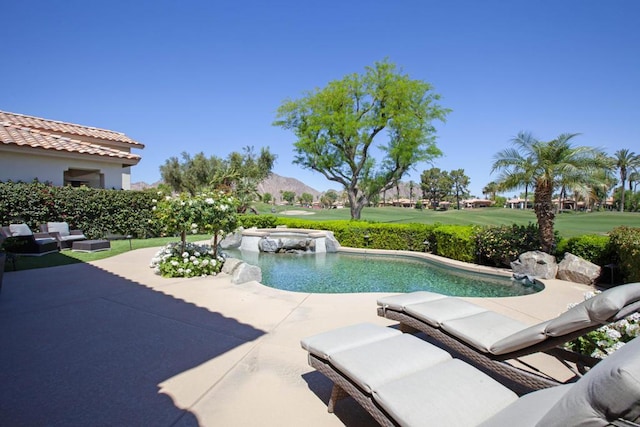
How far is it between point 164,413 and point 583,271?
311 inches

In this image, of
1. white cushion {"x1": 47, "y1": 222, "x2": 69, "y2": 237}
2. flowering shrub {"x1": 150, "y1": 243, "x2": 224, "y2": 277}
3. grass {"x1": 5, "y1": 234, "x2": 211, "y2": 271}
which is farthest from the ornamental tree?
white cushion {"x1": 47, "y1": 222, "x2": 69, "y2": 237}

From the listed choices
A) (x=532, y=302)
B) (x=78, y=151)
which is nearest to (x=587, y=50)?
(x=532, y=302)

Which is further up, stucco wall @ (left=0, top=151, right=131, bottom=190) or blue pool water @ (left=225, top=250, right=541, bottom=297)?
stucco wall @ (left=0, top=151, right=131, bottom=190)

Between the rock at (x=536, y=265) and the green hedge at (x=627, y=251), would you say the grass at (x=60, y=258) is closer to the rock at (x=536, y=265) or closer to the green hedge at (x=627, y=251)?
the rock at (x=536, y=265)

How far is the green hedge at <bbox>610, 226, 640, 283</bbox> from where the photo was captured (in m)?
5.57

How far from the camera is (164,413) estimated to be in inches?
85.4

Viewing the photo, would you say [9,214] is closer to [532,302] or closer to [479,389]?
[479,389]

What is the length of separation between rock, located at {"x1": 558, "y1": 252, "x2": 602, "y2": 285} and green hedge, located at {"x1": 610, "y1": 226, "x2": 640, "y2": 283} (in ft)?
1.42

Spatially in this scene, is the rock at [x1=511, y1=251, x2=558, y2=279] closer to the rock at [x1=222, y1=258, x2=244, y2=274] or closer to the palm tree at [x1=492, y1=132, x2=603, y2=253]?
the palm tree at [x1=492, y1=132, x2=603, y2=253]

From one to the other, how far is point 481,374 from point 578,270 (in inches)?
252

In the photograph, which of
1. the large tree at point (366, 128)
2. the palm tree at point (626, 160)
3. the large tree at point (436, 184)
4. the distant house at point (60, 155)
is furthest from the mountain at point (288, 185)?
the distant house at point (60, 155)

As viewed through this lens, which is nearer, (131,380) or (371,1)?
(131,380)

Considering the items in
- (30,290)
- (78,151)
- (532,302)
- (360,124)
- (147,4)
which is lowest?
(532,302)

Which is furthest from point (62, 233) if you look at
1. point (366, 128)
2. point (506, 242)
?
point (366, 128)
